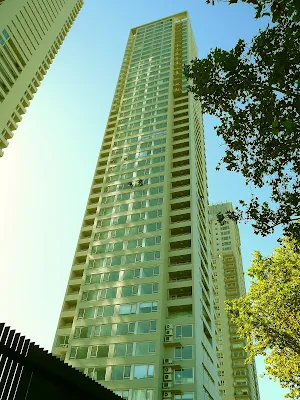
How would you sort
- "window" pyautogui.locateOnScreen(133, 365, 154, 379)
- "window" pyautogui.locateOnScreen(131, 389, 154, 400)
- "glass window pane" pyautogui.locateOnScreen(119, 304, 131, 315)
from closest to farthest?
"window" pyautogui.locateOnScreen(131, 389, 154, 400), "window" pyautogui.locateOnScreen(133, 365, 154, 379), "glass window pane" pyautogui.locateOnScreen(119, 304, 131, 315)

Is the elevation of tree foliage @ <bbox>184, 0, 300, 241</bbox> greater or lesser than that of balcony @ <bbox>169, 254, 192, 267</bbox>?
lesser

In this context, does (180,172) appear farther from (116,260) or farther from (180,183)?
(116,260)

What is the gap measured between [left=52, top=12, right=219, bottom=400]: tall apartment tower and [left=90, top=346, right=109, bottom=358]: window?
12 cm

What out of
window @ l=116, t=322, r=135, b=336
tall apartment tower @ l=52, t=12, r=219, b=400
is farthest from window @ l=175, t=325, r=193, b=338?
window @ l=116, t=322, r=135, b=336

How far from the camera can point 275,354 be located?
74.9 feet

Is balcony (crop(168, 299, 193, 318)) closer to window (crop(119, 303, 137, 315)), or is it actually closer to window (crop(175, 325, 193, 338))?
window (crop(175, 325, 193, 338))

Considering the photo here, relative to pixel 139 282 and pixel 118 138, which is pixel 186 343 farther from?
pixel 118 138

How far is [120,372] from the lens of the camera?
33.7 m

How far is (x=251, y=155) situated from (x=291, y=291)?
12.7 meters

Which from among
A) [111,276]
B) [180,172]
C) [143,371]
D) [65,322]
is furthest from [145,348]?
[180,172]

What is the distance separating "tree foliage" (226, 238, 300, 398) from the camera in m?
22.1

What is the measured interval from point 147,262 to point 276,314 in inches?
841

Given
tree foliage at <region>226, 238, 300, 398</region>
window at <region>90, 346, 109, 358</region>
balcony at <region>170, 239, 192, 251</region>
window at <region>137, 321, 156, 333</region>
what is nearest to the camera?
tree foliage at <region>226, 238, 300, 398</region>

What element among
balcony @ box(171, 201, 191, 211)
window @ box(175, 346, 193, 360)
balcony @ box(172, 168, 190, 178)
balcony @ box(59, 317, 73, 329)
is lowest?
window @ box(175, 346, 193, 360)
